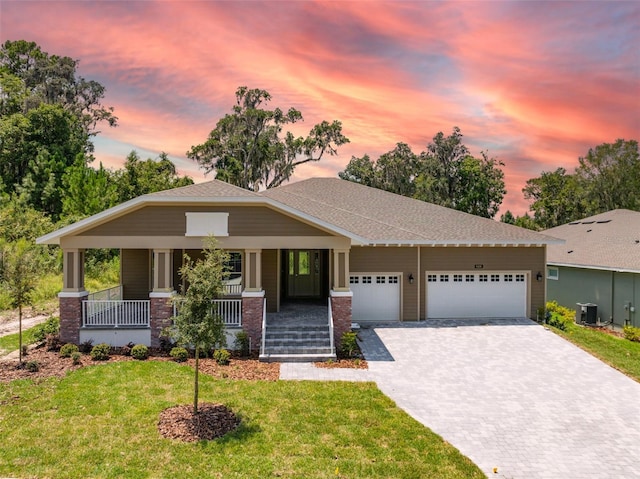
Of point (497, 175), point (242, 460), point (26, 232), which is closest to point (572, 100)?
point (242, 460)

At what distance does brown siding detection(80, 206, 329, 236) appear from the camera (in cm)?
1271

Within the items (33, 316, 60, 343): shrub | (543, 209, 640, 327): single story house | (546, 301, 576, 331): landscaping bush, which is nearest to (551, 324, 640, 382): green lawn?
(546, 301, 576, 331): landscaping bush

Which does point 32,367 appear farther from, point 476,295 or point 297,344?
point 476,295

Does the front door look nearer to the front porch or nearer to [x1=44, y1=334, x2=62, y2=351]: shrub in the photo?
the front porch

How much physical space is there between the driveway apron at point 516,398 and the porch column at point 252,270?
3967mm

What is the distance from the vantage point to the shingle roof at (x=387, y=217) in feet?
54.7

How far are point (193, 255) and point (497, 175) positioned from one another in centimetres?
3818

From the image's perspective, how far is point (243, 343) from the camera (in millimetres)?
12195

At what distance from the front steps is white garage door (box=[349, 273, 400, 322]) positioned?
345 centimetres

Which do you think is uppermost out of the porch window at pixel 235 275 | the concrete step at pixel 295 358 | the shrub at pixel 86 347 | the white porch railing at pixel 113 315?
the porch window at pixel 235 275

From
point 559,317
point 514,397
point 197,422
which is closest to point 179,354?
point 197,422

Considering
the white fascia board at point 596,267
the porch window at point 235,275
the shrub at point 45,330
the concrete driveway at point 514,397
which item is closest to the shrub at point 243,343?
the concrete driveway at point 514,397

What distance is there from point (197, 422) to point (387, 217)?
1343cm

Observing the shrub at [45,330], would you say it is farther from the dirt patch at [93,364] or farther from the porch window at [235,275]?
the porch window at [235,275]
